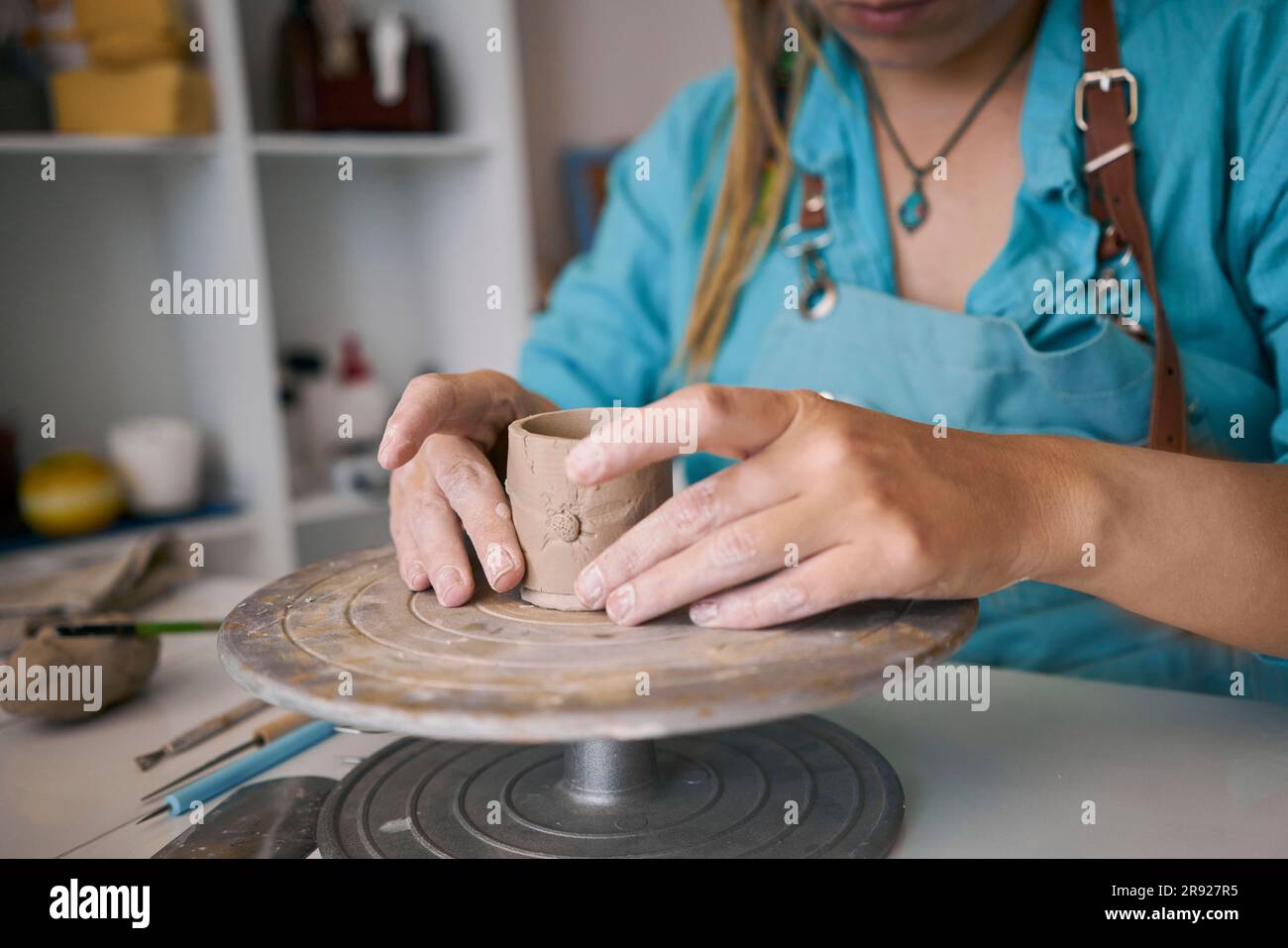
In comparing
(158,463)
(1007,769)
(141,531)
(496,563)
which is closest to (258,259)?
(158,463)

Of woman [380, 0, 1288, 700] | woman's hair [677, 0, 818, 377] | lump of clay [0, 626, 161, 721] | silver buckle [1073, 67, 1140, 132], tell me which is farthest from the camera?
woman's hair [677, 0, 818, 377]

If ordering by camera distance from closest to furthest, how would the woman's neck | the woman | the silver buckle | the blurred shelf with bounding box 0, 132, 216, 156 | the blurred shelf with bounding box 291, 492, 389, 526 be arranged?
1. the woman
2. the silver buckle
3. the woman's neck
4. the blurred shelf with bounding box 0, 132, 216, 156
5. the blurred shelf with bounding box 291, 492, 389, 526

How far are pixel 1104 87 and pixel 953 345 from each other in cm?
30

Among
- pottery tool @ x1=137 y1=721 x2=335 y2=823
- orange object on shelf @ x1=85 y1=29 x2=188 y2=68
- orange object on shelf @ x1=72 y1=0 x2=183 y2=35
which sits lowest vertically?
pottery tool @ x1=137 y1=721 x2=335 y2=823

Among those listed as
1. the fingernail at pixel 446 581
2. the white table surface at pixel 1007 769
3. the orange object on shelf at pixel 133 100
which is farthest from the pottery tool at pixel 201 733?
the orange object on shelf at pixel 133 100

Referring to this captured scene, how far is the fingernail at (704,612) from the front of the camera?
717 mm

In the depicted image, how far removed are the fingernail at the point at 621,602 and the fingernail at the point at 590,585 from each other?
1 cm

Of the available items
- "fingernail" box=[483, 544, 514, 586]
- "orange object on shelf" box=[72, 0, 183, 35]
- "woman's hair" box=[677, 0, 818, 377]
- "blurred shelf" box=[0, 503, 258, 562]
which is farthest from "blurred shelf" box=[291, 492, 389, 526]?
"fingernail" box=[483, 544, 514, 586]

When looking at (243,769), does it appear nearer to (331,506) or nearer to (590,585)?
(590,585)

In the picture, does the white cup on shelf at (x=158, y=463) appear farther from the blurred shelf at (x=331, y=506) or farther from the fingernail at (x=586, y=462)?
the fingernail at (x=586, y=462)

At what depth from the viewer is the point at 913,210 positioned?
4.00 feet

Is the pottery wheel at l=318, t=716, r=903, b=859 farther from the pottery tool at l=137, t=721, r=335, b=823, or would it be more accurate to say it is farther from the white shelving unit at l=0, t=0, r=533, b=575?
the white shelving unit at l=0, t=0, r=533, b=575

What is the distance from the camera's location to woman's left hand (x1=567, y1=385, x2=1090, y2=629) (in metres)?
0.69

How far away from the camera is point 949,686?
98 cm
